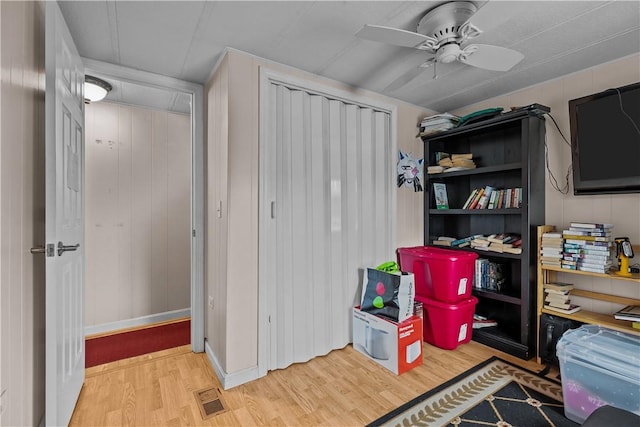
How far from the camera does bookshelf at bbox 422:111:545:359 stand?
242cm

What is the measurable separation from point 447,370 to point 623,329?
1.11 m

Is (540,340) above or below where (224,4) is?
below

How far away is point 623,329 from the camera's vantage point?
1949 mm

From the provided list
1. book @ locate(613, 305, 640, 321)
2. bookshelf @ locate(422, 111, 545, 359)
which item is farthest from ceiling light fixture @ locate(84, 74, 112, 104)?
book @ locate(613, 305, 640, 321)

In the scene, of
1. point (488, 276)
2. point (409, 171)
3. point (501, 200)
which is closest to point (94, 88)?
point (409, 171)

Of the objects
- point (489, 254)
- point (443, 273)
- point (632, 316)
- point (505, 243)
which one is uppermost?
point (505, 243)

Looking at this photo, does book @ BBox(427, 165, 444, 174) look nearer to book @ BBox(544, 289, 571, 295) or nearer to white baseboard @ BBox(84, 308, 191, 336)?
book @ BBox(544, 289, 571, 295)

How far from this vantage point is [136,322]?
3.10 m

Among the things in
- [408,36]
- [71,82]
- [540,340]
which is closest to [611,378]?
[540,340]

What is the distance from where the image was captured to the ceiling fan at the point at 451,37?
5.03ft

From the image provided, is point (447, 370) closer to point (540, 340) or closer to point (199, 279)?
point (540, 340)

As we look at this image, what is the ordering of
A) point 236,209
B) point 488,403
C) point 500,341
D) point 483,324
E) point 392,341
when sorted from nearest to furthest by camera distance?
point 488,403
point 236,209
point 392,341
point 500,341
point 483,324

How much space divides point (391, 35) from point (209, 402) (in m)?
2.29

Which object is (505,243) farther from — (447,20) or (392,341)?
(447,20)
